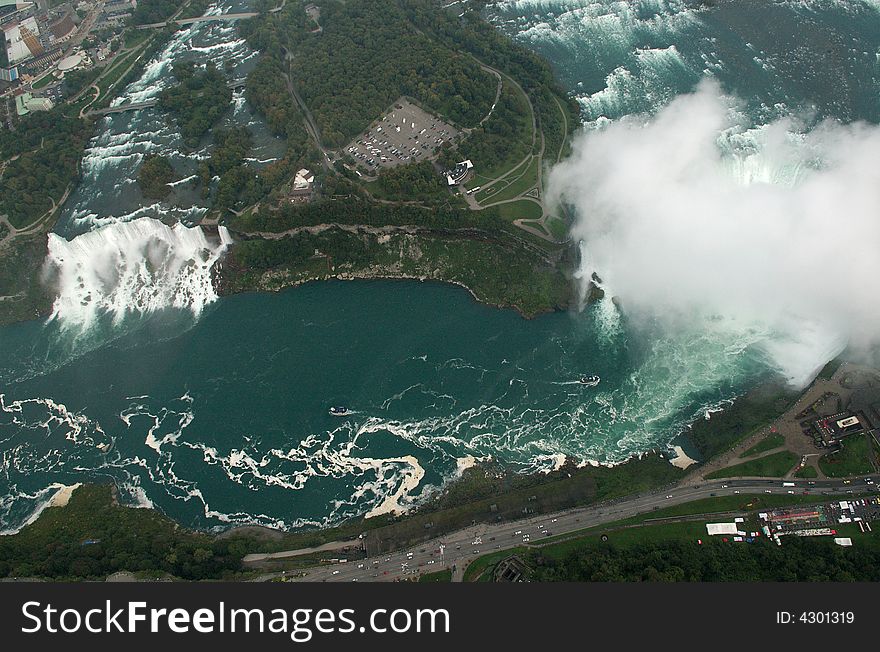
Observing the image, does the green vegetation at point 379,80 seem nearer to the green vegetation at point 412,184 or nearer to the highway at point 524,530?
the green vegetation at point 412,184

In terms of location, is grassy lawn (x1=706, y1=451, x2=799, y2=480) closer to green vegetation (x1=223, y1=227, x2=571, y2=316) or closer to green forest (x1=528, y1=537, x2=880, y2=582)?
green forest (x1=528, y1=537, x2=880, y2=582)

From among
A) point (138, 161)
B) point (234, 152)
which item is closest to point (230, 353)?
point (234, 152)

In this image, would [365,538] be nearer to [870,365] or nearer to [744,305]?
[744,305]

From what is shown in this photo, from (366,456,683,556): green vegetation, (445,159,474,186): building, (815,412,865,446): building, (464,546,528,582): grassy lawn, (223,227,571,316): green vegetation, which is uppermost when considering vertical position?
(445,159,474,186): building

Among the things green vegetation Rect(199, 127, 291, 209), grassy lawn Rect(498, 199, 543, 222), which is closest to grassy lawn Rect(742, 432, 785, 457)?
grassy lawn Rect(498, 199, 543, 222)

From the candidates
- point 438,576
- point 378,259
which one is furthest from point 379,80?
point 438,576

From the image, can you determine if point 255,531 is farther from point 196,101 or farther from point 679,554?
point 196,101
